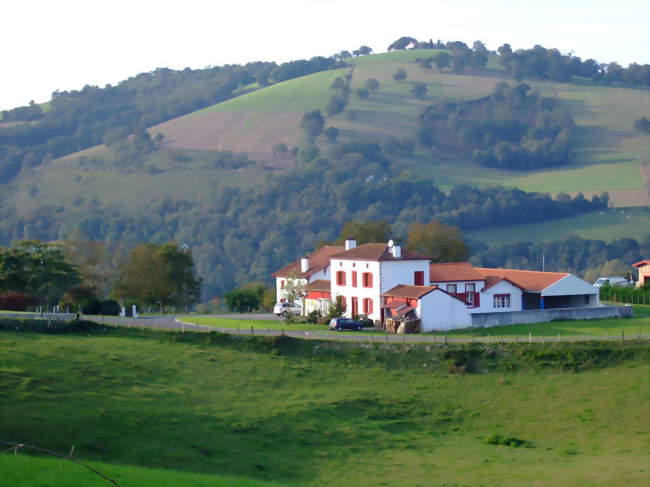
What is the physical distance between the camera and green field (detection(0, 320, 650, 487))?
35750mm

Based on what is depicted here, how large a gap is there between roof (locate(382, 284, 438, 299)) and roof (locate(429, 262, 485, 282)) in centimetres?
390

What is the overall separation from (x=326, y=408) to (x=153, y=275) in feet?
144

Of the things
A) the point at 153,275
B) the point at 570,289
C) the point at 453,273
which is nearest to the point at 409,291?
the point at 453,273

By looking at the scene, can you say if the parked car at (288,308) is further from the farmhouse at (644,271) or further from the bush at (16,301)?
the farmhouse at (644,271)

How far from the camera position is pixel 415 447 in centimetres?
4069

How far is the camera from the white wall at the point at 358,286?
6931 centimetres

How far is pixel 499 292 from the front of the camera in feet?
240

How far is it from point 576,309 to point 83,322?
3315cm

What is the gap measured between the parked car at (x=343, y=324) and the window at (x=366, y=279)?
5.45 m

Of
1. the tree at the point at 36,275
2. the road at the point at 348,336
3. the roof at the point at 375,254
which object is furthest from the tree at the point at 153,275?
the roof at the point at 375,254

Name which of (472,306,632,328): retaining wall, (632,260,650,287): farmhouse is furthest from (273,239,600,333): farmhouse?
(632,260,650,287): farmhouse

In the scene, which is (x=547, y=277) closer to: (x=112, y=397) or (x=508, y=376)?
(x=508, y=376)

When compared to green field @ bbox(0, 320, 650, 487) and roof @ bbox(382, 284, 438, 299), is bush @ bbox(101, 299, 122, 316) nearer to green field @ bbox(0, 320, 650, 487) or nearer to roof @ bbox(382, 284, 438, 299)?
green field @ bbox(0, 320, 650, 487)

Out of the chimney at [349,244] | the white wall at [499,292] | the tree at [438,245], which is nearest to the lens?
the white wall at [499,292]
